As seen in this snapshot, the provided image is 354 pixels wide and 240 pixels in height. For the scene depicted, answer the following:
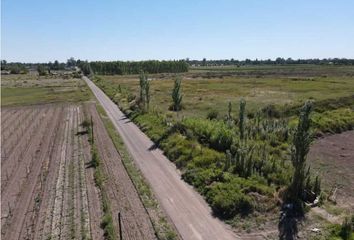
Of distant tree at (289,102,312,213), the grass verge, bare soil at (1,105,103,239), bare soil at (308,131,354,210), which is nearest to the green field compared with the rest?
distant tree at (289,102,312,213)

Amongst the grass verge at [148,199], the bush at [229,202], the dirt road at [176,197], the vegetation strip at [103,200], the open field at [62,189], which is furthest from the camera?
the bush at [229,202]

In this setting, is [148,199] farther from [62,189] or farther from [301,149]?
[301,149]

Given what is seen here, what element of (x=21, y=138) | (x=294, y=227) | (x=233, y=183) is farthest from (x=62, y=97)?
(x=294, y=227)

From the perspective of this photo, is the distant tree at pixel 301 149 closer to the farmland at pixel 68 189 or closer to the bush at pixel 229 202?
the bush at pixel 229 202

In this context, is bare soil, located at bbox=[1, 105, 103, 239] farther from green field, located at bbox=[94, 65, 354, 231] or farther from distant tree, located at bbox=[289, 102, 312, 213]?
distant tree, located at bbox=[289, 102, 312, 213]

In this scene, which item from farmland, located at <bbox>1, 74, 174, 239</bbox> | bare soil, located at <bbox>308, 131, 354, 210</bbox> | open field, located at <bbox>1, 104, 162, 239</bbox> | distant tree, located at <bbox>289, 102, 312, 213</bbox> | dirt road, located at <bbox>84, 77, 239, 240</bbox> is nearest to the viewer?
dirt road, located at <bbox>84, 77, 239, 240</bbox>

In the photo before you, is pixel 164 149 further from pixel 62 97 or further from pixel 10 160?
pixel 62 97

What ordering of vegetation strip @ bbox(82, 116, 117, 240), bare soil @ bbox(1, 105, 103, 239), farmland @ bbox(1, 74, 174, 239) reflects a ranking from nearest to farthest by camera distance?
vegetation strip @ bbox(82, 116, 117, 240) < farmland @ bbox(1, 74, 174, 239) < bare soil @ bbox(1, 105, 103, 239)

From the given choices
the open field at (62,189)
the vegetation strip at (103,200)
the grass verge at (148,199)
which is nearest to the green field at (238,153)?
the grass verge at (148,199)
